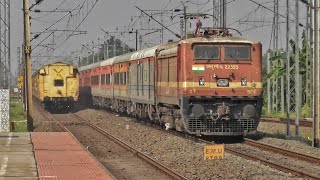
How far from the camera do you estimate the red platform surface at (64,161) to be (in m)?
13.7

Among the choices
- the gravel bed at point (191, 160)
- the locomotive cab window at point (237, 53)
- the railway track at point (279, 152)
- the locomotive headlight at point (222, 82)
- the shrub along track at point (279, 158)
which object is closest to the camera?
the railway track at point (279, 152)

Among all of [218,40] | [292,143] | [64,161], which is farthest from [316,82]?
[64,161]

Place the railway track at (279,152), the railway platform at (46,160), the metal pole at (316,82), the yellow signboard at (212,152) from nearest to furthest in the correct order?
1. the railway platform at (46,160)
2. the railway track at (279,152)
3. the yellow signboard at (212,152)
4. the metal pole at (316,82)

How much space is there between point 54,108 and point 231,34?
87.3ft

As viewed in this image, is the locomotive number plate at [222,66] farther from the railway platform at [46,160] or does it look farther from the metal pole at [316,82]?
the railway platform at [46,160]

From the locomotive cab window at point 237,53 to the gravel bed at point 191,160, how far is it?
3.17m

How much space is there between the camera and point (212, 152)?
53.9 feet

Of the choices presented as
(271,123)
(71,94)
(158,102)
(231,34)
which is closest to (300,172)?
(231,34)

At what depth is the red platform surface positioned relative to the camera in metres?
13.7

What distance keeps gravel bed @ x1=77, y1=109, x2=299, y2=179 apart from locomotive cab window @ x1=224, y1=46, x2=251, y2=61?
3.17 meters

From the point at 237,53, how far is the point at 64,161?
801 cm

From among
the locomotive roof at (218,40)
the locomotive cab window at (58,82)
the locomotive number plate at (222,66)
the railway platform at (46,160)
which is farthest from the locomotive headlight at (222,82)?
the locomotive cab window at (58,82)

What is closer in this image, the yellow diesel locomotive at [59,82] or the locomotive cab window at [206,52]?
the locomotive cab window at [206,52]

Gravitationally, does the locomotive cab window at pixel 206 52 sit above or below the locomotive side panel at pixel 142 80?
above
